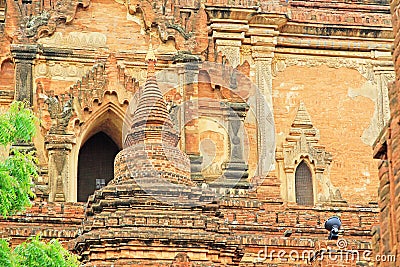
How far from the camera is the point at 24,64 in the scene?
3145cm

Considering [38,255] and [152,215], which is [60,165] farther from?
[38,255]

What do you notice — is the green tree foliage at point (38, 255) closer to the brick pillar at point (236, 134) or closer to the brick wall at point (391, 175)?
the brick wall at point (391, 175)

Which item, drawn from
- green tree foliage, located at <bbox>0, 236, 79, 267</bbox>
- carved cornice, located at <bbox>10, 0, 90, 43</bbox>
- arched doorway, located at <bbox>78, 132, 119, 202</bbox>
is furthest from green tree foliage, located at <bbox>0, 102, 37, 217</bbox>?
arched doorway, located at <bbox>78, 132, 119, 202</bbox>

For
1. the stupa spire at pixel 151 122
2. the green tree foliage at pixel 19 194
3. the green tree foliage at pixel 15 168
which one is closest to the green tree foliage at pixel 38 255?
the green tree foliage at pixel 19 194

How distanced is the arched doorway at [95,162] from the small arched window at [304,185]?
4603 millimetres

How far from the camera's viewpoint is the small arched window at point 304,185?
1310 inches

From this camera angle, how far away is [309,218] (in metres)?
28.9

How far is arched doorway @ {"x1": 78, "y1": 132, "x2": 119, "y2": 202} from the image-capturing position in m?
32.9

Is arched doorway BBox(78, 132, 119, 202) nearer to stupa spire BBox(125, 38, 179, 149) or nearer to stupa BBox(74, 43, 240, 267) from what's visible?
stupa spire BBox(125, 38, 179, 149)

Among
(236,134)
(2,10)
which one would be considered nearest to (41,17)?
(2,10)

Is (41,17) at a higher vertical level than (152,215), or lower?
higher

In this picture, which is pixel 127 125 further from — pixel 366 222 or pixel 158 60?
pixel 366 222

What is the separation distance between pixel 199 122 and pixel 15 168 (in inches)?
582

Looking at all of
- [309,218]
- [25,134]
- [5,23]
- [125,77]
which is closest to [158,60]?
[125,77]
